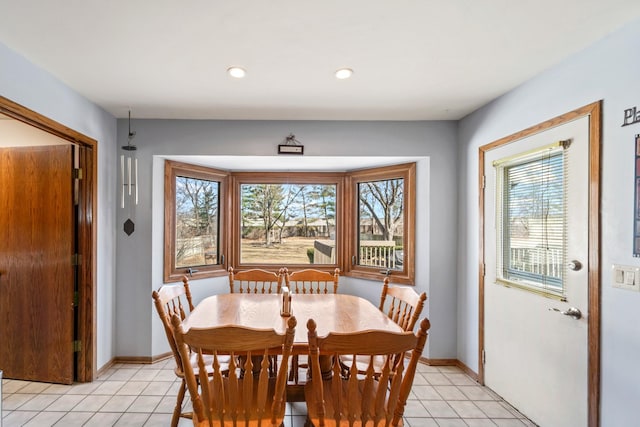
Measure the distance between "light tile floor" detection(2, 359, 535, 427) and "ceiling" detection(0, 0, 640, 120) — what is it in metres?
2.45

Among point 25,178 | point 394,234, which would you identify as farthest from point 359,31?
point 25,178

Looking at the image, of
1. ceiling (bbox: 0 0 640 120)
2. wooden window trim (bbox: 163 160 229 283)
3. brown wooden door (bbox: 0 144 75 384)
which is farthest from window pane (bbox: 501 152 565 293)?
brown wooden door (bbox: 0 144 75 384)

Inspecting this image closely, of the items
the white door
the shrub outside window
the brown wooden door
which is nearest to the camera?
the white door

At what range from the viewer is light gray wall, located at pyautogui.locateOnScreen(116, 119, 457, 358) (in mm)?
3238

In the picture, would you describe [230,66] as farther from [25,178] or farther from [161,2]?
[25,178]

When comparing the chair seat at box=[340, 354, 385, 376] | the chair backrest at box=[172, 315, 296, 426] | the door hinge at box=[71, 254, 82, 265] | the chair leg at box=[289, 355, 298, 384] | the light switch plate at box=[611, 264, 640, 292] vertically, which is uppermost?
the light switch plate at box=[611, 264, 640, 292]

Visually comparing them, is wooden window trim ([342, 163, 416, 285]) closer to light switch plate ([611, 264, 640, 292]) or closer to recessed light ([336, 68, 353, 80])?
recessed light ([336, 68, 353, 80])

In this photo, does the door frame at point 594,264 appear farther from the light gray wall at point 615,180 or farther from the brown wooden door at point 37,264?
the brown wooden door at point 37,264

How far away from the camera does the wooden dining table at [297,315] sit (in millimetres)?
2051

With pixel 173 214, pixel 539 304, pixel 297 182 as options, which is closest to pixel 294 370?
pixel 539 304

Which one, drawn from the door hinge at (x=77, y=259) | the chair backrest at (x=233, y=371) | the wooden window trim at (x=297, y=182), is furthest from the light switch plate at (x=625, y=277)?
the door hinge at (x=77, y=259)

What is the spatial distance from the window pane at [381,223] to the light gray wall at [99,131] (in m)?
2.68

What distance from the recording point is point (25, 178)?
2.85m

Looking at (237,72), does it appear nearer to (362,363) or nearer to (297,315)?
(297,315)
